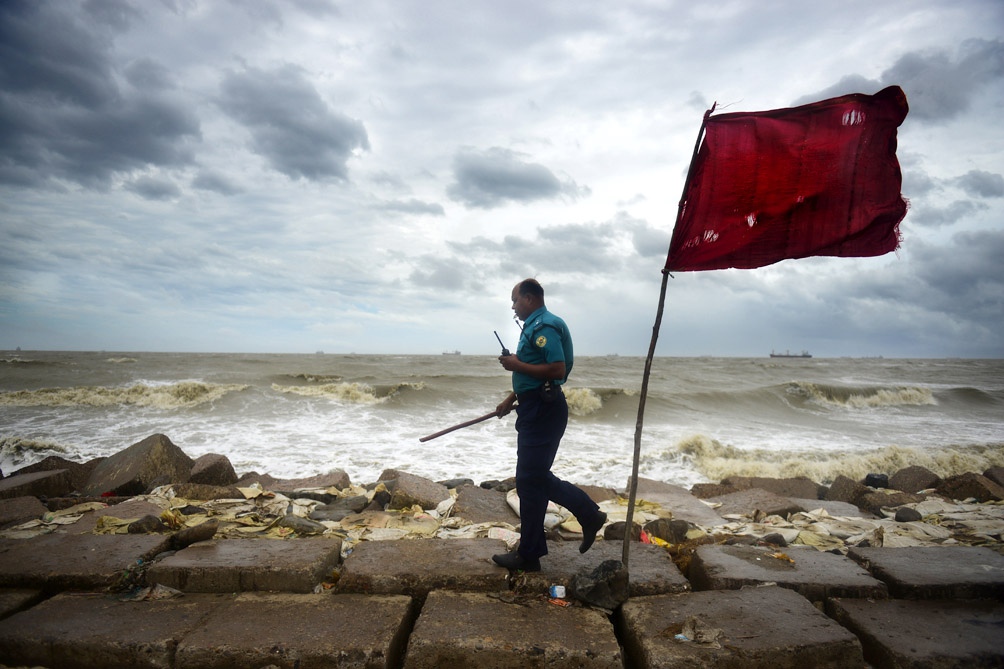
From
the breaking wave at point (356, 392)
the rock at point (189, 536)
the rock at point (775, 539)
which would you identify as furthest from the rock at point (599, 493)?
the breaking wave at point (356, 392)

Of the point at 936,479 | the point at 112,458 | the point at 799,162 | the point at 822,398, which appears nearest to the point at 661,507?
the point at 799,162

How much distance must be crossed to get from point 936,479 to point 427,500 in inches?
295

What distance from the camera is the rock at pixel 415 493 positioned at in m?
5.49

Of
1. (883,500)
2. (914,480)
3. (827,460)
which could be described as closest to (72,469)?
(883,500)

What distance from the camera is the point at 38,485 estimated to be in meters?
5.83

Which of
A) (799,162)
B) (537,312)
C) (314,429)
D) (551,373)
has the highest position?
(799,162)

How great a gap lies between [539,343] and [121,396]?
2017 centimetres

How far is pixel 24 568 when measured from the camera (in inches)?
125

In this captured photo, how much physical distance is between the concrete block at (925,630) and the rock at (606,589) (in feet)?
3.90

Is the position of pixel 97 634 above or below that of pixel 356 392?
above

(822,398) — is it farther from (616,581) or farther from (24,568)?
Result: (24,568)

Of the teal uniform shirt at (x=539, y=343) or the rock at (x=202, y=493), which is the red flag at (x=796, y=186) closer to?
the teal uniform shirt at (x=539, y=343)

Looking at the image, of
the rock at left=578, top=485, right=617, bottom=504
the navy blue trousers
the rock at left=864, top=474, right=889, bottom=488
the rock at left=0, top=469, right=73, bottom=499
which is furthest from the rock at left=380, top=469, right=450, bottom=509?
the rock at left=864, top=474, right=889, bottom=488

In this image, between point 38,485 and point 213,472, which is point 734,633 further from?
point 38,485
